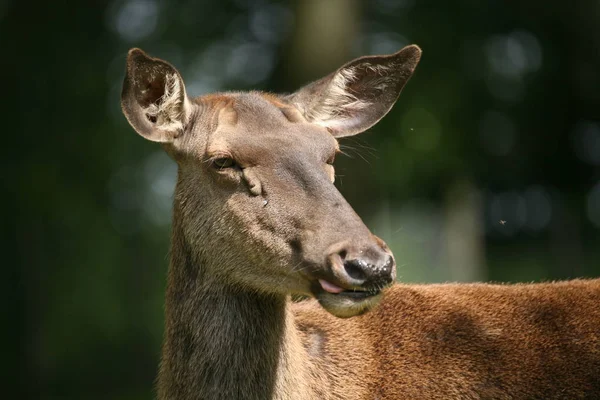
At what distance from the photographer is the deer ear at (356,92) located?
544 centimetres

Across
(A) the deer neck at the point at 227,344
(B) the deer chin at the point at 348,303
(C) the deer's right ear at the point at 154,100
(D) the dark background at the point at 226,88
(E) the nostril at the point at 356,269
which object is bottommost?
(D) the dark background at the point at 226,88

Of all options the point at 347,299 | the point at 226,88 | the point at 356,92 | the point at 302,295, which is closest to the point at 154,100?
the point at 356,92

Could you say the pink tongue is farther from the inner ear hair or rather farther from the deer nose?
the inner ear hair

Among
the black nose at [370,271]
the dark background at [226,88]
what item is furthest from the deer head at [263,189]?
the dark background at [226,88]

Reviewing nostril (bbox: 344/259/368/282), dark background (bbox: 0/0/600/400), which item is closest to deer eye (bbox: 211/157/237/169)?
nostril (bbox: 344/259/368/282)

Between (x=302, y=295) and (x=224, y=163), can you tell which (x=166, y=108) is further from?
(x=302, y=295)

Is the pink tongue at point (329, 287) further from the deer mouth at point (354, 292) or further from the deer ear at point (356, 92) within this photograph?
the deer ear at point (356, 92)

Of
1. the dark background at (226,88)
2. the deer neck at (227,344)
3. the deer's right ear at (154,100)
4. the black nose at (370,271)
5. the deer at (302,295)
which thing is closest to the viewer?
the black nose at (370,271)

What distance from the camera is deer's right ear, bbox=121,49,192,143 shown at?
4.86m

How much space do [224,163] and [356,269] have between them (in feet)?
3.65

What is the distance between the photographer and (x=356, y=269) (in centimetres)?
396

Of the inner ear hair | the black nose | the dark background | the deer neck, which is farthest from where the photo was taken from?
the dark background

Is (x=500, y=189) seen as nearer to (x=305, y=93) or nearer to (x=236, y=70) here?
(x=236, y=70)

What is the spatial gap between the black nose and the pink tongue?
12 centimetres
